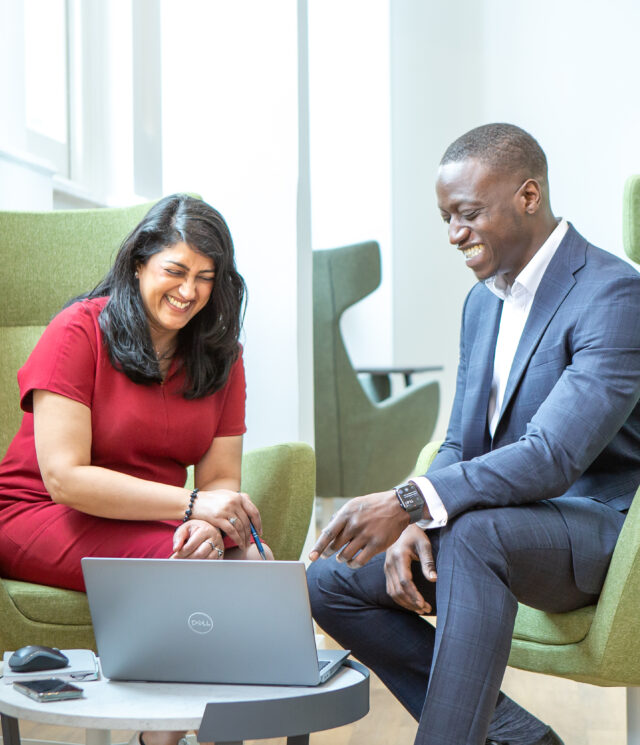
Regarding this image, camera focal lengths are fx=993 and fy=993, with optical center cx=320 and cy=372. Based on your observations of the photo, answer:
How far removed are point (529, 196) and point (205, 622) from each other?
33.6 inches

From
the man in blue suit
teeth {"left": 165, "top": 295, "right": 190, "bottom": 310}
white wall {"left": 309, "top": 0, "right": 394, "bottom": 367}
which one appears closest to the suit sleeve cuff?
the man in blue suit

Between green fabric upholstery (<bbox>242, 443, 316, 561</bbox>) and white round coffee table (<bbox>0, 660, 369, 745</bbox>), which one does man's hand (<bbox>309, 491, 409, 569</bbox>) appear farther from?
green fabric upholstery (<bbox>242, 443, 316, 561</bbox>)

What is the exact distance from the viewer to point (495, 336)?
1677 millimetres

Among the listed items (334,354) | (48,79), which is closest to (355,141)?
(334,354)

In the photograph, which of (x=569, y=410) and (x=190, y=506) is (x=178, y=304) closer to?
(x=190, y=506)

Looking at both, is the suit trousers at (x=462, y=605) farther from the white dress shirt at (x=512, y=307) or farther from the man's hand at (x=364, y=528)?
the white dress shirt at (x=512, y=307)

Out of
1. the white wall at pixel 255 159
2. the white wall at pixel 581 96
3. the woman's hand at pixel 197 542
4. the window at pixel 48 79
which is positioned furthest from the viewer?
the white wall at pixel 581 96

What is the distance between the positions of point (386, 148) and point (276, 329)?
9.91ft

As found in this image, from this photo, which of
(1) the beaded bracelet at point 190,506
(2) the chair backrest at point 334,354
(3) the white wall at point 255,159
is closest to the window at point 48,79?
(3) the white wall at point 255,159

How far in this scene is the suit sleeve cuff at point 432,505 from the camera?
1.33 meters

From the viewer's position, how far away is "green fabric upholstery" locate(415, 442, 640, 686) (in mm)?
1352

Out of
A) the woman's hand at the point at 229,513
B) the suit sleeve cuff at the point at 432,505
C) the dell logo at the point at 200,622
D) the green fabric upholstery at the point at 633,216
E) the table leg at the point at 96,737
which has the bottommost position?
the table leg at the point at 96,737

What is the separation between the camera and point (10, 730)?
1213mm

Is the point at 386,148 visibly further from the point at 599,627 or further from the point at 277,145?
the point at 599,627
